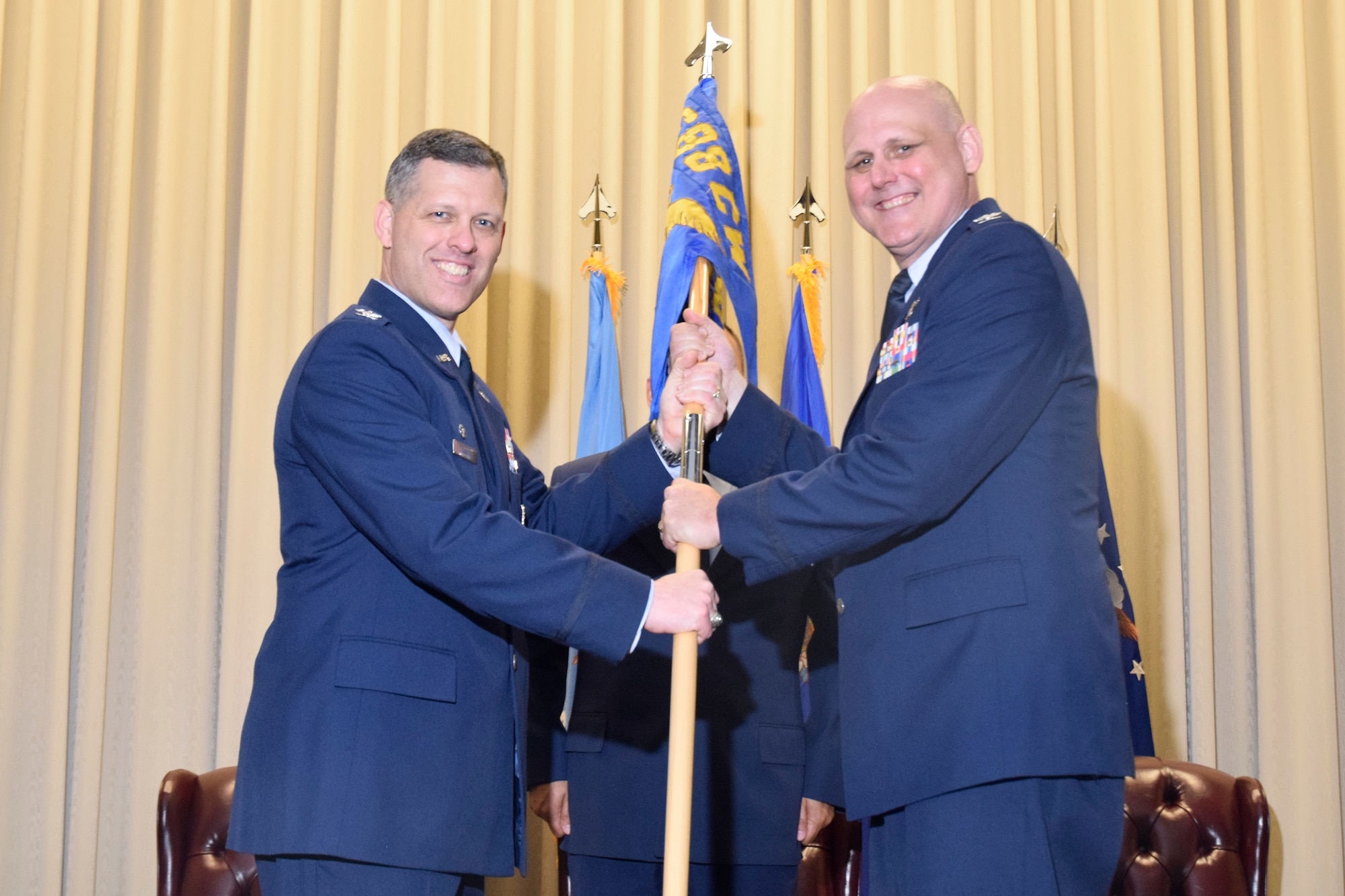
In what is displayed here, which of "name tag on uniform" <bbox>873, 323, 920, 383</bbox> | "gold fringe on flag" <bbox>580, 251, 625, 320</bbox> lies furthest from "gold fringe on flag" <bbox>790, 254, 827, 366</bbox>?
"name tag on uniform" <bbox>873, 323, 920, 383</bbox>

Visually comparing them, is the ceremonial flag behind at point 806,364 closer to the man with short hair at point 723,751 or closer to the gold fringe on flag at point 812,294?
the gold fringe on flag at point 812,294

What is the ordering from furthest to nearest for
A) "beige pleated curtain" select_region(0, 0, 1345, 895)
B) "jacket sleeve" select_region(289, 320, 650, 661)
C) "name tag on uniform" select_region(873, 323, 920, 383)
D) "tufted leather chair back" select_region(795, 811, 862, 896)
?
1. "beige pleated curtain" select_region(0, 0, 1345, 895)
2. "tufted leather chair back" select_region(795, 811, 862, 896)
3. "name tag on uniform" select_region(873, 323, 920, 383)
4. "jacket sleeve" select_region(289, 320, 650, 661)

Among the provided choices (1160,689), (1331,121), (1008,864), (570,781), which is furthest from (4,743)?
(1331,121)

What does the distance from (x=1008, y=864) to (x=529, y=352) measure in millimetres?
2691

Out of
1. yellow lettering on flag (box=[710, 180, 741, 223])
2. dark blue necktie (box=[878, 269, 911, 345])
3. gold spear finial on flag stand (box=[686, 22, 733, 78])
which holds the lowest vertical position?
dark blue necktie (box=[878, 269, 911, 345])

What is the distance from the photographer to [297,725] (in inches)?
83.0

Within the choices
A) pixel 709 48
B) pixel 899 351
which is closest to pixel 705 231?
pixel 709 48

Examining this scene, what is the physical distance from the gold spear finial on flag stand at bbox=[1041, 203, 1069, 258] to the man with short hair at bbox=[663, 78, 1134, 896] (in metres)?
2.04

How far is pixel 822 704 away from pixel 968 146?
133 centimetres

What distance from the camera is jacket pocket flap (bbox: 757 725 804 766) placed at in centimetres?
281

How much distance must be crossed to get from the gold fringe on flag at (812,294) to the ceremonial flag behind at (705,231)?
39.9 inches

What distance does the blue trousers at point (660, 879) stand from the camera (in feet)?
9.07

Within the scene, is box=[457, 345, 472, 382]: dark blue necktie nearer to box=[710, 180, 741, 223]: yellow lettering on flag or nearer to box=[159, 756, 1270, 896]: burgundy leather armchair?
box=[710, 180, 741, 223]: yellow lettering on flag

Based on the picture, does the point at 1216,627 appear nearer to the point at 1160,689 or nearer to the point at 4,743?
the point at 1160,689
